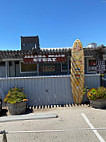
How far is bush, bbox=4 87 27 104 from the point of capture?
540 centimetres

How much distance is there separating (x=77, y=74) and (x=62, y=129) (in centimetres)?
353

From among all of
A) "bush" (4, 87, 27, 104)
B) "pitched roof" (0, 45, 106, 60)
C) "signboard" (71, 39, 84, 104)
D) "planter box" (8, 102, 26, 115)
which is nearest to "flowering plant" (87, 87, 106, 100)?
"signboard" (71, 39, 84, 104)

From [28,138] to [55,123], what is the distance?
1.23 meters

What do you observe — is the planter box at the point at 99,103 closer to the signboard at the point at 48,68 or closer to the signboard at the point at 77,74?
the signboard at the point at 77,74

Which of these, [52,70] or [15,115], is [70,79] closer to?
[15,115]

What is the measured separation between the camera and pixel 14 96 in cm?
557

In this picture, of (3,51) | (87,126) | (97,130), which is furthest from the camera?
(3,51)

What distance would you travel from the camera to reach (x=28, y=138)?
3.18 m

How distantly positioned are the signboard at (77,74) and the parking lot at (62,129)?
5.07 ft

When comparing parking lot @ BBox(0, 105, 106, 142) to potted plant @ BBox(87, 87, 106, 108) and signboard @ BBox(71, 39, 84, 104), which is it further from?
signboard @ BBox(71, 39, 84, 104)

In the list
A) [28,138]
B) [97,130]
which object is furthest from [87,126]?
[28,138]

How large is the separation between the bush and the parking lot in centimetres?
121

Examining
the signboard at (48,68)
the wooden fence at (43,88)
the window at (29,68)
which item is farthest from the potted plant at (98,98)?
the window at (29,68)

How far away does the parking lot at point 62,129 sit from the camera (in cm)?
310
